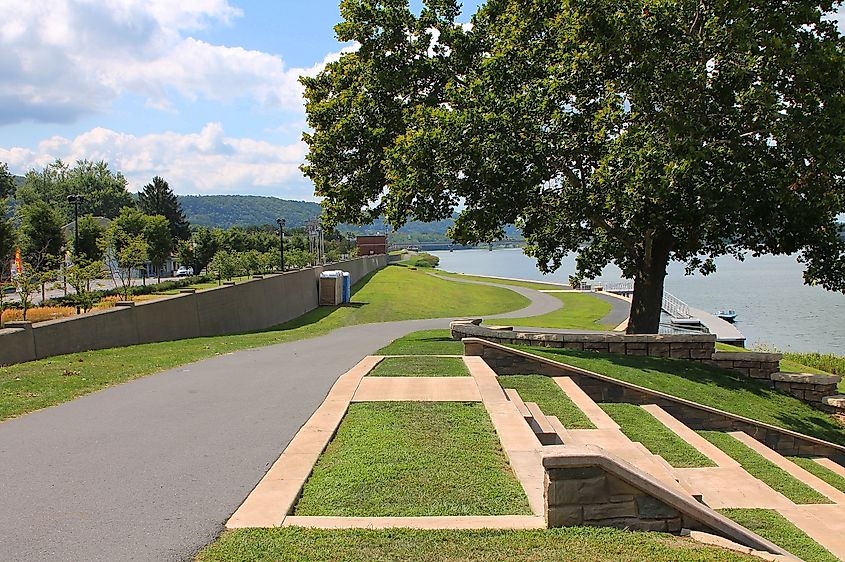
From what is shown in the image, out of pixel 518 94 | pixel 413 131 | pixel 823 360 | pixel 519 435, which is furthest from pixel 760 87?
pixel 823 360

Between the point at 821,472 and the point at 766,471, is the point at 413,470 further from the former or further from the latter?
the point at 821,472

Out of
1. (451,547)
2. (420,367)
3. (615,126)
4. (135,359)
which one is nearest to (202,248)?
(135,359)

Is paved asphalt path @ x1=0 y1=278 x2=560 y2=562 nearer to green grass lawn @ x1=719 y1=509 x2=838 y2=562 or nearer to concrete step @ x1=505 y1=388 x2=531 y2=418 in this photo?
concrete step @ x1=505 y1=388 x2=531 y2=418

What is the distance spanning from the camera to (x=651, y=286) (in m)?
19.9

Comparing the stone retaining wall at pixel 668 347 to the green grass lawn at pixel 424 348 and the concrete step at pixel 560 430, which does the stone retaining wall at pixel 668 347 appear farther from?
the concrete step at pixel 560 430

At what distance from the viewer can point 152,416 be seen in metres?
10.1

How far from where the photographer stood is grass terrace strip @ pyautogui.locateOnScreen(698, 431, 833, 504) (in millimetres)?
10278

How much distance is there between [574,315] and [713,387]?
94.3 ft

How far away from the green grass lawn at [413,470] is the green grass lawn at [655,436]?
3.13 metres

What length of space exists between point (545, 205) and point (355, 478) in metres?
13.1

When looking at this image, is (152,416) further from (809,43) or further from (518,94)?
(809,43)

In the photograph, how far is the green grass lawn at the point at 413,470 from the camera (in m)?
6.46

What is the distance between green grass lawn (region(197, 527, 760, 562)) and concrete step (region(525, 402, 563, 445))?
3072mm

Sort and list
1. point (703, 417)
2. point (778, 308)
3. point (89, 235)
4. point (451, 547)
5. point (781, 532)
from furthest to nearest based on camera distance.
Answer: point (778, 308) < point (89, 235) < point (703, 417) < point (781, 532) < point (451, 547)
